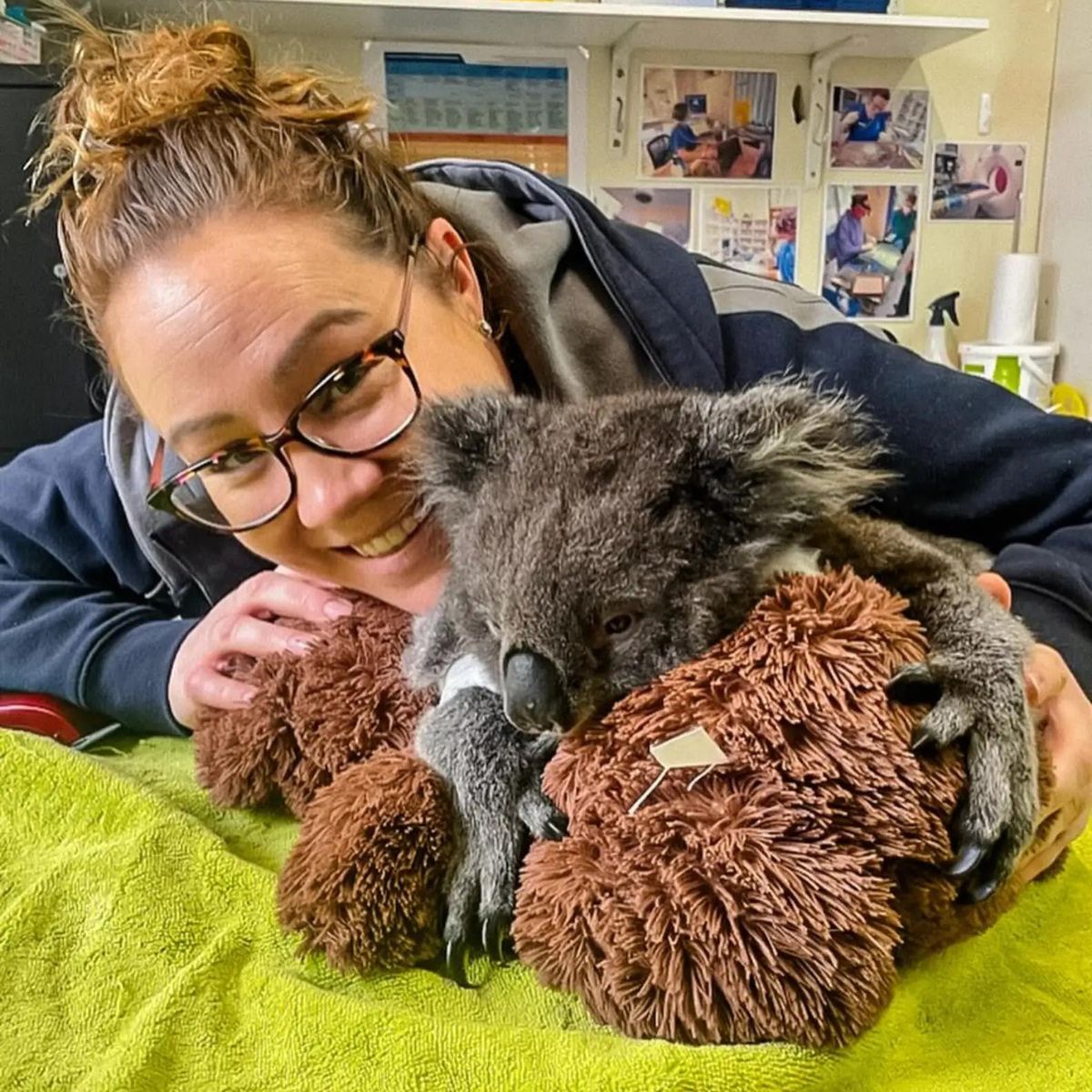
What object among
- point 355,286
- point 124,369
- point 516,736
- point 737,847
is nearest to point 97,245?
point 124,369

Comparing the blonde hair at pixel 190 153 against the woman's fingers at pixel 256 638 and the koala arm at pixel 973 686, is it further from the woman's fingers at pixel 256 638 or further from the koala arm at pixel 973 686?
the koala arm at pixel 973 686

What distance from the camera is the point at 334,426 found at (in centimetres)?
89

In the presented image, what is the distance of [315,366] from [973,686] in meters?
0.55

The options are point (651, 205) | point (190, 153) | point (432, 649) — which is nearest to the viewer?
point (432, 649)

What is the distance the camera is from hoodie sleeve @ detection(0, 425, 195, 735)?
1.15 metres

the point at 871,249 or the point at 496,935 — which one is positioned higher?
the point at 871,249

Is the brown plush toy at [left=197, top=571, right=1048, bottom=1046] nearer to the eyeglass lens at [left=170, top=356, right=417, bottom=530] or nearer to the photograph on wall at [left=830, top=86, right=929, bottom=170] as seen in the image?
the eyeglass lens at [left=170, top=356, right=417, bottom=530]

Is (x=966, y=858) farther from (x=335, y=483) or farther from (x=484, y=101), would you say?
(x=484, y=101)

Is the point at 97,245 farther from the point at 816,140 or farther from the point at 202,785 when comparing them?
the point at 816,140

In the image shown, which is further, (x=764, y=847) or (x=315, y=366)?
(x=315, y=366)

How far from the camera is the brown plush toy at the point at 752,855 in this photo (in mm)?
508

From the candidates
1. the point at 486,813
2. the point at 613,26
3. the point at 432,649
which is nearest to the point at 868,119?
the point at 613,26

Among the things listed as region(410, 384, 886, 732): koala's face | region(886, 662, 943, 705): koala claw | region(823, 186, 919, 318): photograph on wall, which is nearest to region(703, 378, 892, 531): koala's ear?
region(410, 384, 886, 732): koala's face

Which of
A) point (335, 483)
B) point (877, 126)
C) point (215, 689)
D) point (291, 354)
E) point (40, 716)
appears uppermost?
point (877, 126)
